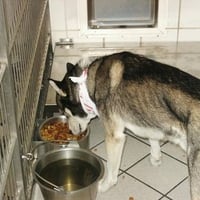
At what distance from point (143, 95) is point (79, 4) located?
1.76 m

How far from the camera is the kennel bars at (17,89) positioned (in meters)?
2.04

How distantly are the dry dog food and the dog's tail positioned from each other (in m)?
1.05

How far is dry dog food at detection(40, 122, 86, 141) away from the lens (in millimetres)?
3114

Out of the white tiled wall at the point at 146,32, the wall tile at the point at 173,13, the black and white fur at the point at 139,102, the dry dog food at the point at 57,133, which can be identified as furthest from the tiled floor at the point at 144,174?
the wall tile at the point at 173,13

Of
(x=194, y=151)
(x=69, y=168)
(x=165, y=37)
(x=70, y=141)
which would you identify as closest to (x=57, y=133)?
(x=70, y=141)

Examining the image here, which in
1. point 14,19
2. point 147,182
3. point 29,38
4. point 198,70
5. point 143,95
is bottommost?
point 147,182

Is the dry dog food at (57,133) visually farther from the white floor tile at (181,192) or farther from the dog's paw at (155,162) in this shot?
the white floor tile at (181,192)

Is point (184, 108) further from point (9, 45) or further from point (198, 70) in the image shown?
point (198, 70)

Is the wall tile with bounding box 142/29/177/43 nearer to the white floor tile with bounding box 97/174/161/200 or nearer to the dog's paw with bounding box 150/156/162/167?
the dog's paw with bounding box 150/156/162/167

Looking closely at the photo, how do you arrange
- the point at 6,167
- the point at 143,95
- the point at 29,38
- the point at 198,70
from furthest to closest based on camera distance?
1. the point at 198,70
2. the point at 29,38
3. the point at 143,95
4. the point at 6,167

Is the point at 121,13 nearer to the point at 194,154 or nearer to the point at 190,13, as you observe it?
the point at 190,13

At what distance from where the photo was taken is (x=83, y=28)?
4.15 m

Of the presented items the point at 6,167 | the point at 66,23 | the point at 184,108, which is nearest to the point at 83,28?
the point at 66,23

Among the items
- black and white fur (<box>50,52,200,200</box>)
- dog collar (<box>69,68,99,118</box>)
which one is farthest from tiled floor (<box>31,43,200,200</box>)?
dog collar (<box>69,68,99,118</box>)
